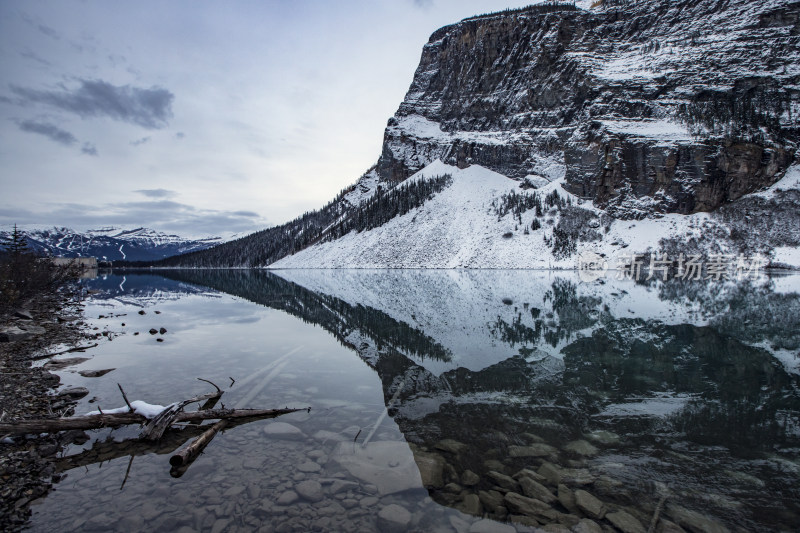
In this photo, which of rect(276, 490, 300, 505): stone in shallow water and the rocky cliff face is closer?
rect(276, 490, 300, 505): stone in shallow water

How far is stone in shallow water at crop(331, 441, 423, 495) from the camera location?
6.17 metres

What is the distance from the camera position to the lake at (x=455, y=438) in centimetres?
538

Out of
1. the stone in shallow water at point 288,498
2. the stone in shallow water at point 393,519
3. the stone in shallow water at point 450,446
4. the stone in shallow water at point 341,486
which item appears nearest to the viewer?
the stone in shallow water at point 393,519

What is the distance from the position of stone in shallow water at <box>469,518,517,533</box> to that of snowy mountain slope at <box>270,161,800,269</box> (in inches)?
3955

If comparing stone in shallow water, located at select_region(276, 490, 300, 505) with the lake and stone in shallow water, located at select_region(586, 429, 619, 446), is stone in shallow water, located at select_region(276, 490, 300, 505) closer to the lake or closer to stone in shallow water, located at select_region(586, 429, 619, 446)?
the lake

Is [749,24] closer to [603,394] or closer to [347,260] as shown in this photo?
[347,260]

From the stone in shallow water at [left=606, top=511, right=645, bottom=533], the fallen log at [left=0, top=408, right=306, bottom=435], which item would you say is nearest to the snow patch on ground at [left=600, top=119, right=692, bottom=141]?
the stone in shallow water at [left=606, top=511, right=645, bottom=533]

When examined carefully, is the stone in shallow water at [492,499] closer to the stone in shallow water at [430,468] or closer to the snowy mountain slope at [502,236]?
the stone in shallow water at [430,468]

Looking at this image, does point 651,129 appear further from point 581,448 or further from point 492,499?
point 492,499

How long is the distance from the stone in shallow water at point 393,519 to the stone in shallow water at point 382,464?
1.31 ft

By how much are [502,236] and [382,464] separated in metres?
110

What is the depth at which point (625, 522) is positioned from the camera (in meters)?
5.16

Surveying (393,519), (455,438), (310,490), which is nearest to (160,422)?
(310,490)

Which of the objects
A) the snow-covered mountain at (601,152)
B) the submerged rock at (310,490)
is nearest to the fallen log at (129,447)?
the submerged rock at (310,490)
